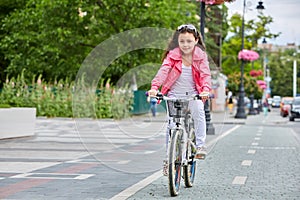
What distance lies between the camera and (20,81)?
36.5 metres

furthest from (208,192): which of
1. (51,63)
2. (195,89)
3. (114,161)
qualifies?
(51,63)

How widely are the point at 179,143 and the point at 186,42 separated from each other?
126 cm

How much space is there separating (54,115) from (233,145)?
A: 18.6 metres

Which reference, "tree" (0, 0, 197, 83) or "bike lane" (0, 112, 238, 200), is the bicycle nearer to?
"bike lane" (0, 112, 238, 200)

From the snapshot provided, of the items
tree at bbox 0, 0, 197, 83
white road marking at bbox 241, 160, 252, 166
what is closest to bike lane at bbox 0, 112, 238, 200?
white road marking at bbox 241, 160, 252, 166

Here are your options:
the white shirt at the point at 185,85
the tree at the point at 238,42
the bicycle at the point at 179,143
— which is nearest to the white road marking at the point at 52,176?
the bicycle at the point at 179,143

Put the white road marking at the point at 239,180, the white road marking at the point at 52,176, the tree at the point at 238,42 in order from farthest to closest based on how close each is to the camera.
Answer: the tree at the point at 238,42, the white road marking at the point at 52,176, the white road marking at the point at 239,180

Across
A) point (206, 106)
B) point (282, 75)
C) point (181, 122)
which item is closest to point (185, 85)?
point (181, 122)

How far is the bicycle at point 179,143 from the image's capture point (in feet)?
26.1

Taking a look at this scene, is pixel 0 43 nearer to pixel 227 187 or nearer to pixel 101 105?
pixel 101 105

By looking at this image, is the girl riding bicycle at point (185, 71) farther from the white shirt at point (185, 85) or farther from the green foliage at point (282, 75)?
the green foliage at point (282, 75)

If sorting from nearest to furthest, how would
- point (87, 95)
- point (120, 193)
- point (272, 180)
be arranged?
point (120, 193), point (272, 180), point (87, 95)

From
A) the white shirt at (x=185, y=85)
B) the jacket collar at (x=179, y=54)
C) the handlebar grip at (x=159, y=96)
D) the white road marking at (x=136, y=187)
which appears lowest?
A: the white road marking at (x=136, y=187)

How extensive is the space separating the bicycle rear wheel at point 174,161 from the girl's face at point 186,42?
3.42ft
